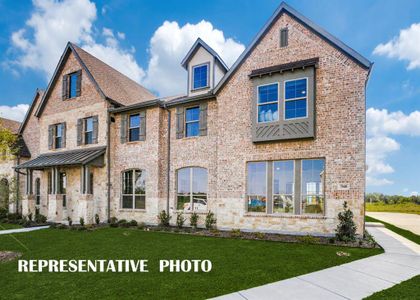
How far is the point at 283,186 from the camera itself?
12.4m

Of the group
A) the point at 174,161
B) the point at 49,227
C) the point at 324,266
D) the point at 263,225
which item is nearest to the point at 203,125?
the point at 174,161

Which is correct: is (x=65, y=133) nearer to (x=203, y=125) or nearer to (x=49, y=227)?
(x=49, y=227)

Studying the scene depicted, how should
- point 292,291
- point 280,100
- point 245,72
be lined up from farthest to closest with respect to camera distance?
point 245,72
point 280,100
point 292,291

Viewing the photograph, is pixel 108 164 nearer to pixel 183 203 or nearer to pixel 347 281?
pixel 183 203

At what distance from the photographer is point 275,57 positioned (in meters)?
13.0

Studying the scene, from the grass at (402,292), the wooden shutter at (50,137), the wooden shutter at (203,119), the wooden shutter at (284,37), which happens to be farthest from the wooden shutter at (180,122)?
the grass at (402,292)

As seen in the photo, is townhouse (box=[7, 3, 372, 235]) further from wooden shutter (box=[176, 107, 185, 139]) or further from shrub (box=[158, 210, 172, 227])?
shrub (box=[158, 210, 172, 227])

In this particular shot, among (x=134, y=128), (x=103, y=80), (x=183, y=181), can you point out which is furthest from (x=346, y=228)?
(x=103, y=80)

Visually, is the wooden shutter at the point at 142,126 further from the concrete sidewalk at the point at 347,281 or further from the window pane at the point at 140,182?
the concrete sidewalk at the point at 347,281

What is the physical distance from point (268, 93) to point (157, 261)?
8890mm

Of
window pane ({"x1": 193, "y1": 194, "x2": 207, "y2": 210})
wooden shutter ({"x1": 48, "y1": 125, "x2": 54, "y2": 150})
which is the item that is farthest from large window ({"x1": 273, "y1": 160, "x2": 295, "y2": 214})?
wooden shutter ({"x1": 48, "y1": 125, "x2": 54, "y2": 150})

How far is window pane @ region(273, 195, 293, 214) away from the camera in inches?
478

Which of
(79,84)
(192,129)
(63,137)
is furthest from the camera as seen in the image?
(63,137)

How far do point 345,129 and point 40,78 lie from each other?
26452mm
